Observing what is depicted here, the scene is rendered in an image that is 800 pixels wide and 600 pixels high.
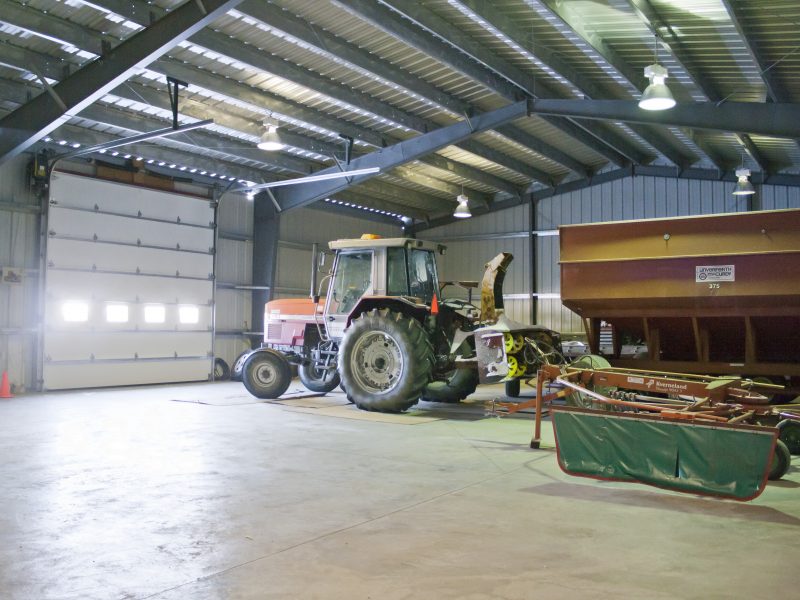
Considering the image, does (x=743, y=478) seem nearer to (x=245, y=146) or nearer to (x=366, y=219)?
(x=245, y=146)

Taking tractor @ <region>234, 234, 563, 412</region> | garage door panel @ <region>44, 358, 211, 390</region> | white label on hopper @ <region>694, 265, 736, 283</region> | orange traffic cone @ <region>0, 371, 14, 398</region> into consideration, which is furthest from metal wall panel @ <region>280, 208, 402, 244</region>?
white label on hopper @ <region>694, 265, 736, 283</region>

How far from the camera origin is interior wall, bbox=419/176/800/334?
1722cm

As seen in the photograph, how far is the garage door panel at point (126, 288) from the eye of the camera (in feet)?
44.2

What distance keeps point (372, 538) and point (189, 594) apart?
1.18m

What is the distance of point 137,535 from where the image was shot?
4.06 metres

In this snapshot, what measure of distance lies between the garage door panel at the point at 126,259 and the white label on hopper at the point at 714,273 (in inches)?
439

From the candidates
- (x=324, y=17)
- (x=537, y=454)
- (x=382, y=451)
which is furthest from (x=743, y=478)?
(x=324, y=17)

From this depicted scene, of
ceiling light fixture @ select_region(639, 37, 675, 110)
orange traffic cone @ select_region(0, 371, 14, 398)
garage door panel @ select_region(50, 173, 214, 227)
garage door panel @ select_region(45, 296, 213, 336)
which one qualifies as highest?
ceiling light fixture @ select_region(639, 37, 675, 110)

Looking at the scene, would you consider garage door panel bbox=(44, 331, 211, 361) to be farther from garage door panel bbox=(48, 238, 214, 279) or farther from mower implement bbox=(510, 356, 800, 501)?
mower implement bbox=(510, 356, 800, 501)

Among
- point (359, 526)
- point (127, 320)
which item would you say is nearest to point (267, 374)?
point (127, 320)

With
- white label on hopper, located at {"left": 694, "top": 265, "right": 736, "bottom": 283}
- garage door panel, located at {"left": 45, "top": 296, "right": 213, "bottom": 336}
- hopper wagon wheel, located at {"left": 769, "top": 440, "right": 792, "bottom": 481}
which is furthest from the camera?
garage door panel, located at {"left": 45, "top": 296, "right": 213, "bottom": 336}

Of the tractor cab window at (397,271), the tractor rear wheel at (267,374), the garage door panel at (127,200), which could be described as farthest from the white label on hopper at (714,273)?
the garage door panel at (127,200)

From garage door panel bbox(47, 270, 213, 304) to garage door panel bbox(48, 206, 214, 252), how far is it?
2.47 ft

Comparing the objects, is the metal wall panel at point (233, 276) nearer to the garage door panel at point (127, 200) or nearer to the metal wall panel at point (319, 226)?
the garage door panel at point (127, 200)
